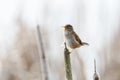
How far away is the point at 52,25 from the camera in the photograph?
305 cm

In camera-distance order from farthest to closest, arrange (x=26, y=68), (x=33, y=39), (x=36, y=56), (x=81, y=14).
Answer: (x=81, y=14) → (x=33, y=39) → (x=36, y=56) → (x=26, y=68)

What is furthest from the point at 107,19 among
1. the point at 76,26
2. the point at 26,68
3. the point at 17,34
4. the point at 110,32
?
the point at 26,68

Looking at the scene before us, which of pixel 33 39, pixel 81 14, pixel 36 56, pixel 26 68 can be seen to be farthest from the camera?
pixel 81 14

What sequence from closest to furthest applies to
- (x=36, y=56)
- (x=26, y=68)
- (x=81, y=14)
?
1. (x=26, y=68)
2. (x=36, y=56)
3. (x=81, y=14)

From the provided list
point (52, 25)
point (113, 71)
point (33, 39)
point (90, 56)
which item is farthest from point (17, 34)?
point (113, 71)

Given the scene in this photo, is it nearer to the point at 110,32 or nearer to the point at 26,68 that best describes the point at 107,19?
the point at 110,32

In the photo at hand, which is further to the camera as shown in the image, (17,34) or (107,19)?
(107,19)

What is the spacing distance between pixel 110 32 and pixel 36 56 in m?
0.76

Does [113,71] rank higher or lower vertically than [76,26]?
lower

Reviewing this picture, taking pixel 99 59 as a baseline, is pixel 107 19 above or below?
above

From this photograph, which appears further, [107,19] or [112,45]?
[107,19]

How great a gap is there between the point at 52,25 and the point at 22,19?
245 millimetres

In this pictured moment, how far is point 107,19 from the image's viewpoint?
3227 mm

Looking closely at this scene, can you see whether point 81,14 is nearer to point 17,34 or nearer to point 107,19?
point 107,19
